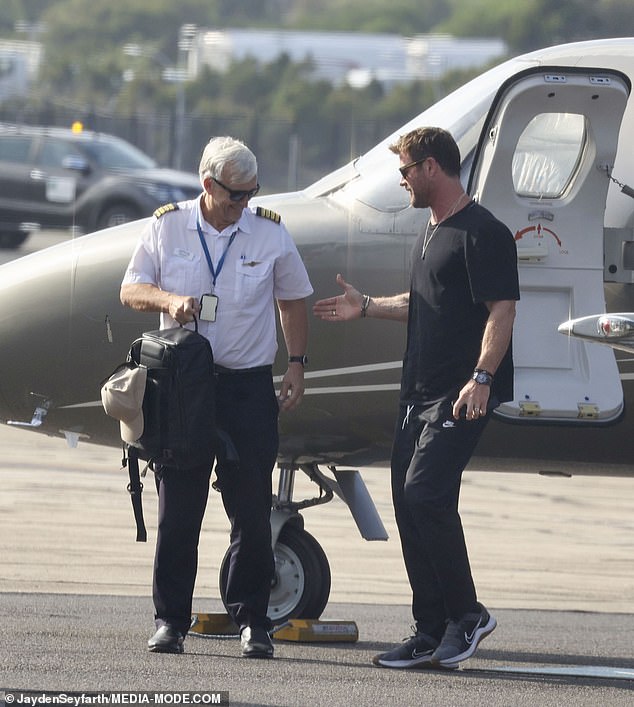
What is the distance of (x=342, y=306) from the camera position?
19.6ft

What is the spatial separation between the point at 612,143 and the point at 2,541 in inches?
196

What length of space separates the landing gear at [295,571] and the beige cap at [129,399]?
4.00 ft

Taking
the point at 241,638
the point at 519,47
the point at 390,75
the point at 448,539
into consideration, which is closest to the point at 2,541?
the point at 241,638

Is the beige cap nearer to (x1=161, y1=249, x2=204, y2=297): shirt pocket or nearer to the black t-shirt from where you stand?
(x1=161, y1=249, x2=204, y2=297): shirt pocket

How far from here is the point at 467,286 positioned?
5.67 meters

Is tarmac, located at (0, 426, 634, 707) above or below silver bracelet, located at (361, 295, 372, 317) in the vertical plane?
below

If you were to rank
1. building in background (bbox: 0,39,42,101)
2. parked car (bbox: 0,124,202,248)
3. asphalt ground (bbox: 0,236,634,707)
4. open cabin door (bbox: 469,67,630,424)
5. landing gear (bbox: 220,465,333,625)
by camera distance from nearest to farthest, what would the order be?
asphalt ground (bbox: 0,236,634,707), open cabin door (bbox: 469,67,630,424), landing gear (bbox: 220,465,333,625), parked car (bbox: 0,124,202,248), building in background (bbox: 0,39,42,101)

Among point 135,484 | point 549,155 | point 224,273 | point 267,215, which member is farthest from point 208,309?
point 549,155

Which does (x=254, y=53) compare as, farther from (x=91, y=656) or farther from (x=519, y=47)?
(x=91, y=656)

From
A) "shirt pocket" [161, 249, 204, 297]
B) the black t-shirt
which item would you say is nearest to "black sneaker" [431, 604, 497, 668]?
the black t-shirt

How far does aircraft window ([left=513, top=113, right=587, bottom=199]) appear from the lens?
6594 mm

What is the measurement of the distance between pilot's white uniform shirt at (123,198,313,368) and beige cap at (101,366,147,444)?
316 millimetres

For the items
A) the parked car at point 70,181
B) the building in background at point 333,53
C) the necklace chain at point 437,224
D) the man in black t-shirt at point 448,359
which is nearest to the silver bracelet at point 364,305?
the man in black t-shirt at point 448,359

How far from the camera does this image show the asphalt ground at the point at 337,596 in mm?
5480
